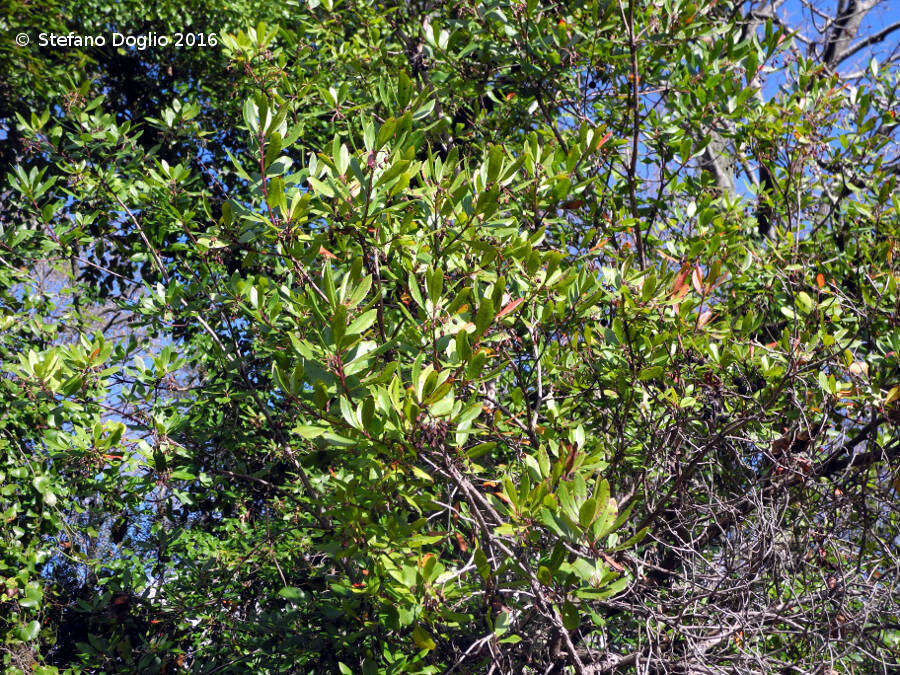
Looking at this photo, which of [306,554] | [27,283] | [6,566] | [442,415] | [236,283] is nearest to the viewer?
[442,415]

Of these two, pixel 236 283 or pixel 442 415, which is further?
pixel 236 283

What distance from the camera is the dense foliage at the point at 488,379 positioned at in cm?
211

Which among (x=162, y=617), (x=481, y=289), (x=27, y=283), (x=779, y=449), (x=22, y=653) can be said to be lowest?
(x=22, y=653)

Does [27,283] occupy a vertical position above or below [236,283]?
above

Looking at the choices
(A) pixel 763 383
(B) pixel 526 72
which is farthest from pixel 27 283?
(A) pixel 763 383

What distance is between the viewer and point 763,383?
304 centimetres

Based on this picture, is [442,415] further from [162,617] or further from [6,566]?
[6,566]

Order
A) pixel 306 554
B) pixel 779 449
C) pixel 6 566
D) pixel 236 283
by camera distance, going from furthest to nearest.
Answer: pixel 6 566 < pixel 306 554 < pixel 779 449 < pixel 236 283

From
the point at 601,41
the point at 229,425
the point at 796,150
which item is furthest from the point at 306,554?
the point at 796,150

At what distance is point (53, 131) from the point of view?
354 cm

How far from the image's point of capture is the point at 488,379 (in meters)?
2.19

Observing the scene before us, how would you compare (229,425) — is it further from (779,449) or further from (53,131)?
(779,449)

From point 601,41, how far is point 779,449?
207cm

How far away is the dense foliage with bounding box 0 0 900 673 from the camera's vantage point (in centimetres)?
211
